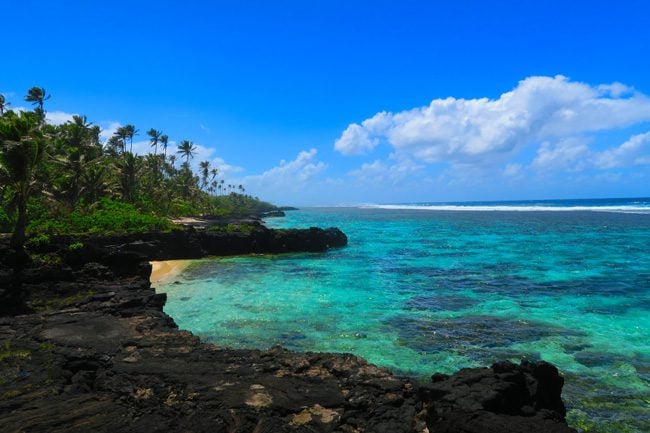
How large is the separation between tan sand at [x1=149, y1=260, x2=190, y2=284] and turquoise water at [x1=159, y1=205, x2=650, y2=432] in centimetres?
125

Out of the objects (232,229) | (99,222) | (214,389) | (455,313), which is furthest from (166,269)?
(214,389)

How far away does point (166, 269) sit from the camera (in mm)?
32656

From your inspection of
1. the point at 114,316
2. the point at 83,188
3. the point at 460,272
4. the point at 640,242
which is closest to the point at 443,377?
the point at 114,316

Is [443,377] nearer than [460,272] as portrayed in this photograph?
Yes

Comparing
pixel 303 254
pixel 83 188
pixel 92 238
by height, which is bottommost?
pixel 303 254

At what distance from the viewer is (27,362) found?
900 centimetres

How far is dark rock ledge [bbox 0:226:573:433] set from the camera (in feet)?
22.2

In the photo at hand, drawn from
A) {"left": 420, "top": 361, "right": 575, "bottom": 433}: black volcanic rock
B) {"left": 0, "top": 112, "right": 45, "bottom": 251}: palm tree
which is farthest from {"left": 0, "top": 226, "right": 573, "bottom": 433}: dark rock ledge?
{"left": 0, "top": 112, "right": 45, "bottom": 251}: palm tree

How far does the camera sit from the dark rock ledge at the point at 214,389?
6773 millimetres

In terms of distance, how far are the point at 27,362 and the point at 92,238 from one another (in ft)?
91.2

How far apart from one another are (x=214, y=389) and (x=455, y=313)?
14091 mm

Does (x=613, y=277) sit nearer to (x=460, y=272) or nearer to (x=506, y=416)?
(x=460, y=272)

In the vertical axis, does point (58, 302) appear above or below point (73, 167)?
below

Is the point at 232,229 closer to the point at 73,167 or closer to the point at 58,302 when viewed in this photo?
the point at 73,167
